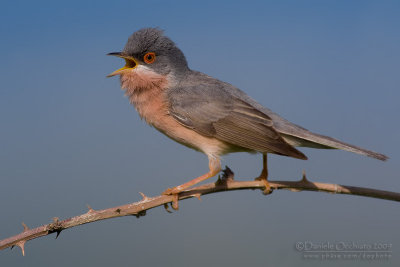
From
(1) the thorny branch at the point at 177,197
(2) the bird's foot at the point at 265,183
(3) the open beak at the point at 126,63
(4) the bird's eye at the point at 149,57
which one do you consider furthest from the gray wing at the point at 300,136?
(3) the open beak at the point at 126,63

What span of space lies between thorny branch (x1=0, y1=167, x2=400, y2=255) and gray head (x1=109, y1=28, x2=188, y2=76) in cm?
189

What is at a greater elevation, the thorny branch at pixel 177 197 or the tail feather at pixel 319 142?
the tail feather at pixel 319 142

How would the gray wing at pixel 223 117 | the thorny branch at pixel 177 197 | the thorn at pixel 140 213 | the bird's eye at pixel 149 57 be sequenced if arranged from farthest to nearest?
the bird's eye at pixel 149 57 < the gray wing at pixel 223 117 < the thorn at pixel 140 213 < the thorny branch at pixel 177 197

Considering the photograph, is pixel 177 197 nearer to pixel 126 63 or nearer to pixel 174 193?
pixel 174 193

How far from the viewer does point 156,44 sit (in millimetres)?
5711

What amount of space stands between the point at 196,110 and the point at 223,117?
1.21 ft

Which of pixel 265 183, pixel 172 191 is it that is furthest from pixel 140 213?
pixel 265 183

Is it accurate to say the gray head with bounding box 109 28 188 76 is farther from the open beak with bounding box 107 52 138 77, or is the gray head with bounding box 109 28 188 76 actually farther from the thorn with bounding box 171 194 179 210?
the thorn with bounding box 171 194 179 210

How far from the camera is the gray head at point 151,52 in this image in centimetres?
562

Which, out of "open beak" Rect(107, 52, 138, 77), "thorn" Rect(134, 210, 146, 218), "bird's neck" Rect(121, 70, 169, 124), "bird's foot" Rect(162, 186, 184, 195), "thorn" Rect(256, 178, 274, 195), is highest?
"open beak" Rect(107, 52, 138, 77)

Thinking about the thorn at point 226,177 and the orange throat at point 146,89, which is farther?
the orange throat at point 146,89

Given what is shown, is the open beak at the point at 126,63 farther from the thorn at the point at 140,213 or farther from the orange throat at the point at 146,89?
the thorn at the point at 140,213

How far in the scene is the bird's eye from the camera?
18.7 feet

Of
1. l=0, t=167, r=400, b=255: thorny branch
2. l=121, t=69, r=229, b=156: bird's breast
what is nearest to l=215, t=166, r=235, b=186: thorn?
l=0, t=167, r=400, b=255: thorny branch
